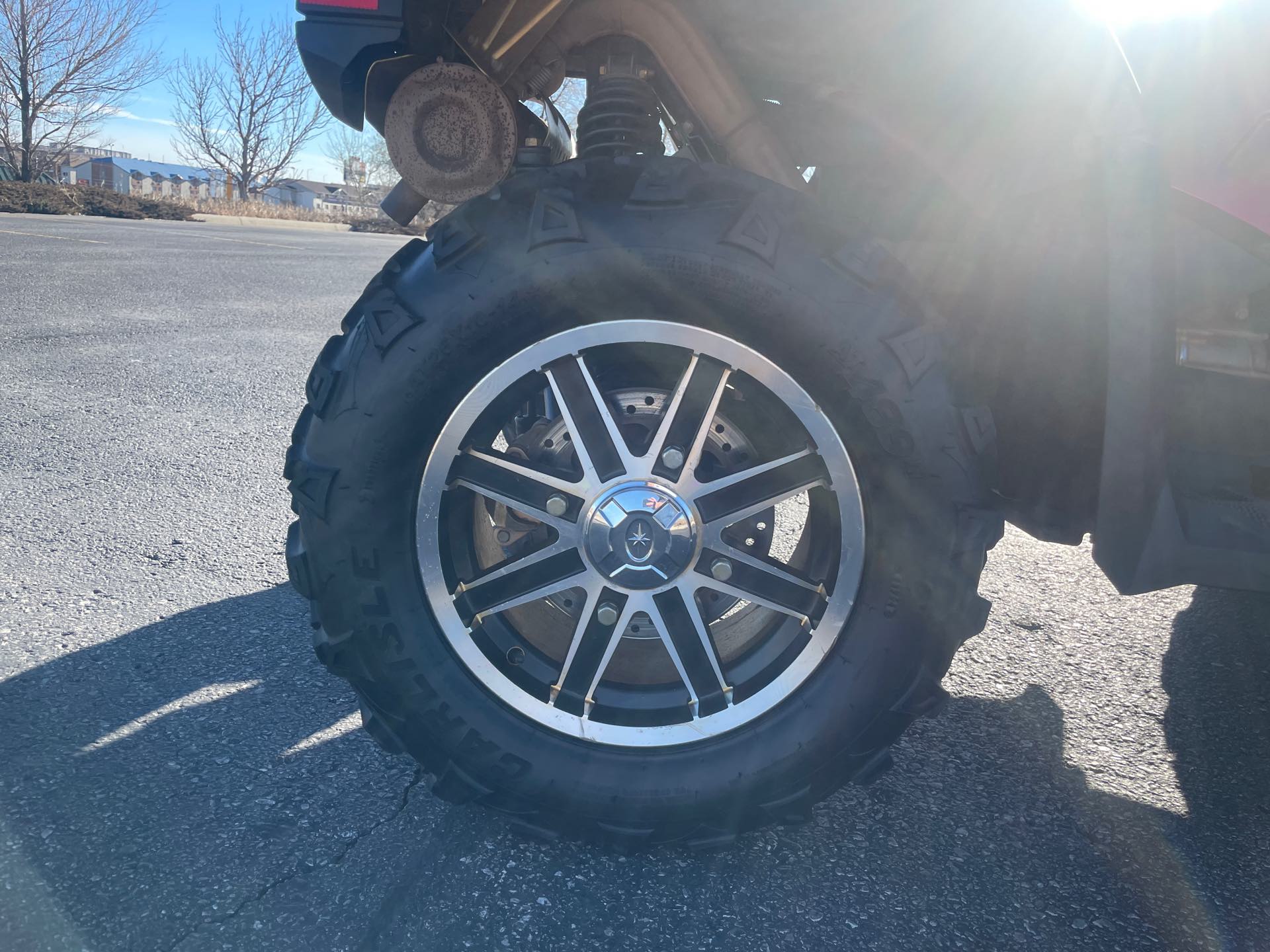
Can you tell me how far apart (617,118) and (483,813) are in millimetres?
1628

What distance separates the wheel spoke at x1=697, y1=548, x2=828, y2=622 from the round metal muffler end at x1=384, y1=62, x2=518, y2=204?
1.04m

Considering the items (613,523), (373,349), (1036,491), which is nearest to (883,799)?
(1036,491)

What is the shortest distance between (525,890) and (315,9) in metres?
1.87

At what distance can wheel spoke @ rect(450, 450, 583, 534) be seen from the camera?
1896 millimetres

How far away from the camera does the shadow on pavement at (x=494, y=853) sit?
5.65ft

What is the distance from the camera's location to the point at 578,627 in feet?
6.38

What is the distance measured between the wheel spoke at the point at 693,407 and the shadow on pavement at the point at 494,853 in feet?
2.68

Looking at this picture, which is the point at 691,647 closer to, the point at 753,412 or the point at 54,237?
the point at 753,412

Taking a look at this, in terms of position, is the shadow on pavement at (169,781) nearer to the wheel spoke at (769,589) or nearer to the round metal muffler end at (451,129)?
the wheel spoke at (769,589)

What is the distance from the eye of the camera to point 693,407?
194cm

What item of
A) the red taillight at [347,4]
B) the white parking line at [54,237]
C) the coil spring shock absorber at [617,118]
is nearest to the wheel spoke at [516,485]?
the coil spring shock absorber at [617,118]

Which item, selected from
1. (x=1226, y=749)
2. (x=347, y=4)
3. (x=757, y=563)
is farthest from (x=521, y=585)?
(x=1226, y=749)

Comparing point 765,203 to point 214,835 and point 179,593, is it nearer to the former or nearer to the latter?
point 214,835

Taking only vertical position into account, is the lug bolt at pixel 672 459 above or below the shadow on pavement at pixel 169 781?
above
